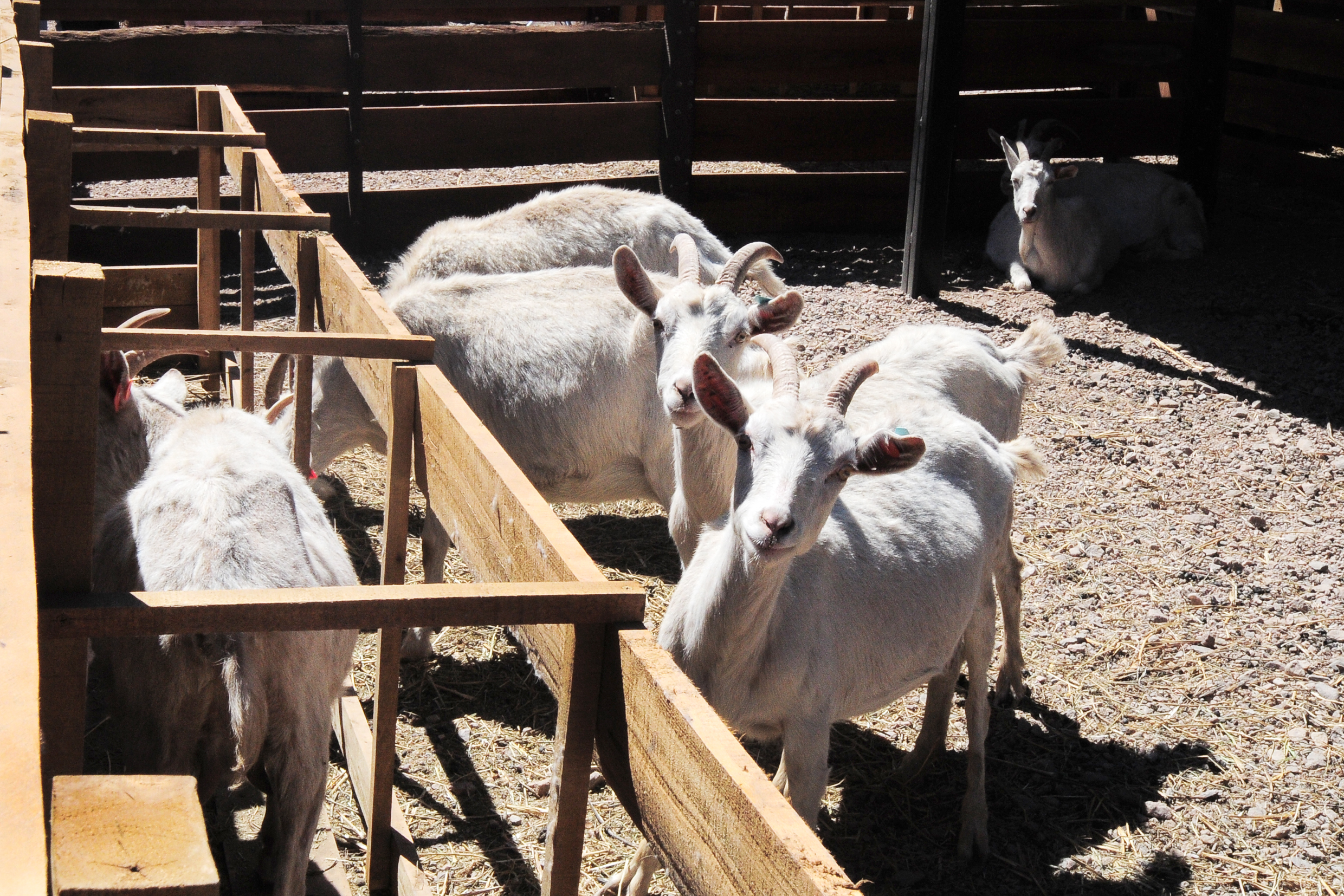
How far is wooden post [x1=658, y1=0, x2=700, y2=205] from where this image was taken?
998 centimetres

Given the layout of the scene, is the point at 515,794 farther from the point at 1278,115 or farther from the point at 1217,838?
the point at 1278,115

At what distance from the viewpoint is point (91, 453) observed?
5.50ft

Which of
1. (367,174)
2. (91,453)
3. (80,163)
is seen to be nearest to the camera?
(91,453)

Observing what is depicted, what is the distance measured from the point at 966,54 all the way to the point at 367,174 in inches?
236

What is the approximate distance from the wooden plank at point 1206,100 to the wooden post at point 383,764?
10162mm

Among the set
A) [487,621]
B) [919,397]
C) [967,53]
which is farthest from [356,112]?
[487,621]

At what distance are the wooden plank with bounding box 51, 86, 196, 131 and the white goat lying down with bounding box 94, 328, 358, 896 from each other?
403 centimetres

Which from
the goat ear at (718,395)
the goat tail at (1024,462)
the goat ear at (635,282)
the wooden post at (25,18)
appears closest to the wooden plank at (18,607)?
the goat ear at (718,395)

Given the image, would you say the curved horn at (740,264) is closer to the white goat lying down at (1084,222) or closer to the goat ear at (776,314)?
the goat ear at (776,314)

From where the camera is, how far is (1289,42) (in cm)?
1161

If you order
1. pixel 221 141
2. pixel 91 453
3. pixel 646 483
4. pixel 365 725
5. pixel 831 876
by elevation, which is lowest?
pixel 365 725

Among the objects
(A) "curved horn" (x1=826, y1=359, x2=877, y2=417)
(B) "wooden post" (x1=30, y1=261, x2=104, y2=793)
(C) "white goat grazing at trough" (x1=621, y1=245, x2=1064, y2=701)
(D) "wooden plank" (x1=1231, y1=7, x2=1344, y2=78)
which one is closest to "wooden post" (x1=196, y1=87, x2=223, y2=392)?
(C) "white goat grazing at trough" (x1=621, y1=245, x2=1064, y2=701)

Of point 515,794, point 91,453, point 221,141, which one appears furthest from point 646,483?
point 91,453

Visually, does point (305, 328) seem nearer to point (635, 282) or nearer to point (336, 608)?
point (635, 282)
